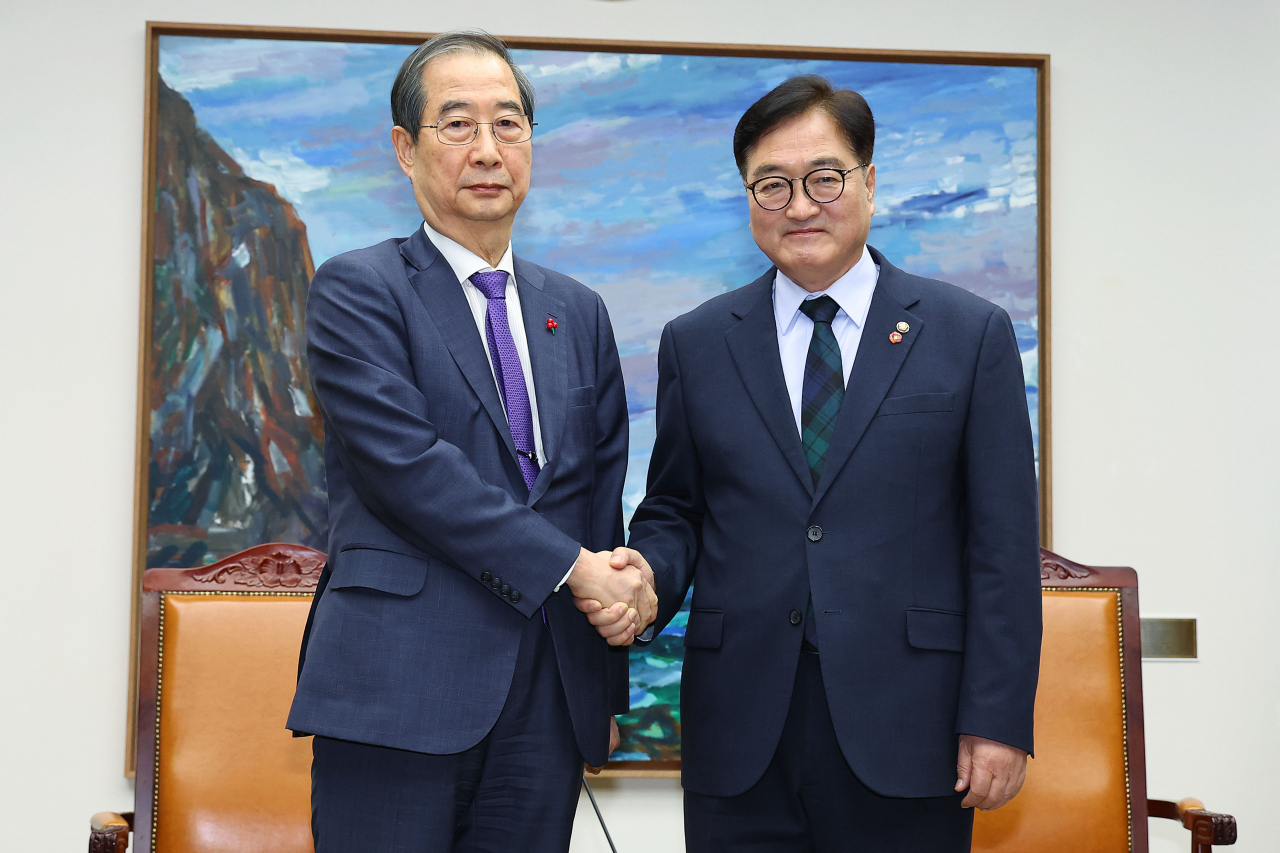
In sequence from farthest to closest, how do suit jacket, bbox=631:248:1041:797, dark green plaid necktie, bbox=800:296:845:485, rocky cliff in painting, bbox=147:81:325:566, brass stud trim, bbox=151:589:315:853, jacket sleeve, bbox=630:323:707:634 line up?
rocky cliff in painting, bbox=147:81:325:566 < brass stud trim, bbox=151:589:315:853 < jacket sleeve, bbox=630:323:707:634 < dark green plaid necktie, bbox=800:296:845:485 < suit jacket, bbox=631:248:1041:797

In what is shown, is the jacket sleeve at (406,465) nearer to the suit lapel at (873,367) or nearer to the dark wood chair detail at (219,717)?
the suit lapel at (873,367)

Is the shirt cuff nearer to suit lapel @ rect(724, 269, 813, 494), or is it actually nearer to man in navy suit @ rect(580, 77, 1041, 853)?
man in navy suit @ rect(580, 77, 1041, 853)

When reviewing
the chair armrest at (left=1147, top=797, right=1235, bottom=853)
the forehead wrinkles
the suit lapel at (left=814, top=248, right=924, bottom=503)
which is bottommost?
the chair armrest at (left=1147, top=797, right=1235, bottom=853)

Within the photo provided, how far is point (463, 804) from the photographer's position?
1.43 m

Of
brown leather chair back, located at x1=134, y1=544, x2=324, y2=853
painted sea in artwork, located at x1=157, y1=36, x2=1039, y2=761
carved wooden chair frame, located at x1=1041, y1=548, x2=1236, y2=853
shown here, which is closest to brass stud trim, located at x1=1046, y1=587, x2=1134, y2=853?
carved wooden chair frame, located at x1=1041, y1=548, x2=1236, y2=853

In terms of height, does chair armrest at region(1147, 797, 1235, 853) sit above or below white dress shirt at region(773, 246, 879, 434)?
below

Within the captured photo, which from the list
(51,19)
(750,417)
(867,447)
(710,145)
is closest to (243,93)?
(51,19)

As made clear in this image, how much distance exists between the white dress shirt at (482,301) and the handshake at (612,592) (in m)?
0.18

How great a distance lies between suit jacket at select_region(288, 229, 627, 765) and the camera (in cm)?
137

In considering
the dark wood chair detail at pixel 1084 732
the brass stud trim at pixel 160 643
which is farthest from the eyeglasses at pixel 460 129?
the dark wood chair detail at pixel 1084 732

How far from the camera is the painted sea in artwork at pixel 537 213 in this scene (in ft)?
8.41

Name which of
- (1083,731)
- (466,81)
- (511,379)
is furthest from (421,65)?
(1083,731)

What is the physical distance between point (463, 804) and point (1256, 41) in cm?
294

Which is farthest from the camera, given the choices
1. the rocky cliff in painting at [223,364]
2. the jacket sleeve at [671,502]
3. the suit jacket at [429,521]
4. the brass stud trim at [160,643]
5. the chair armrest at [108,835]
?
the rocky cliff in painting at [223,364]
